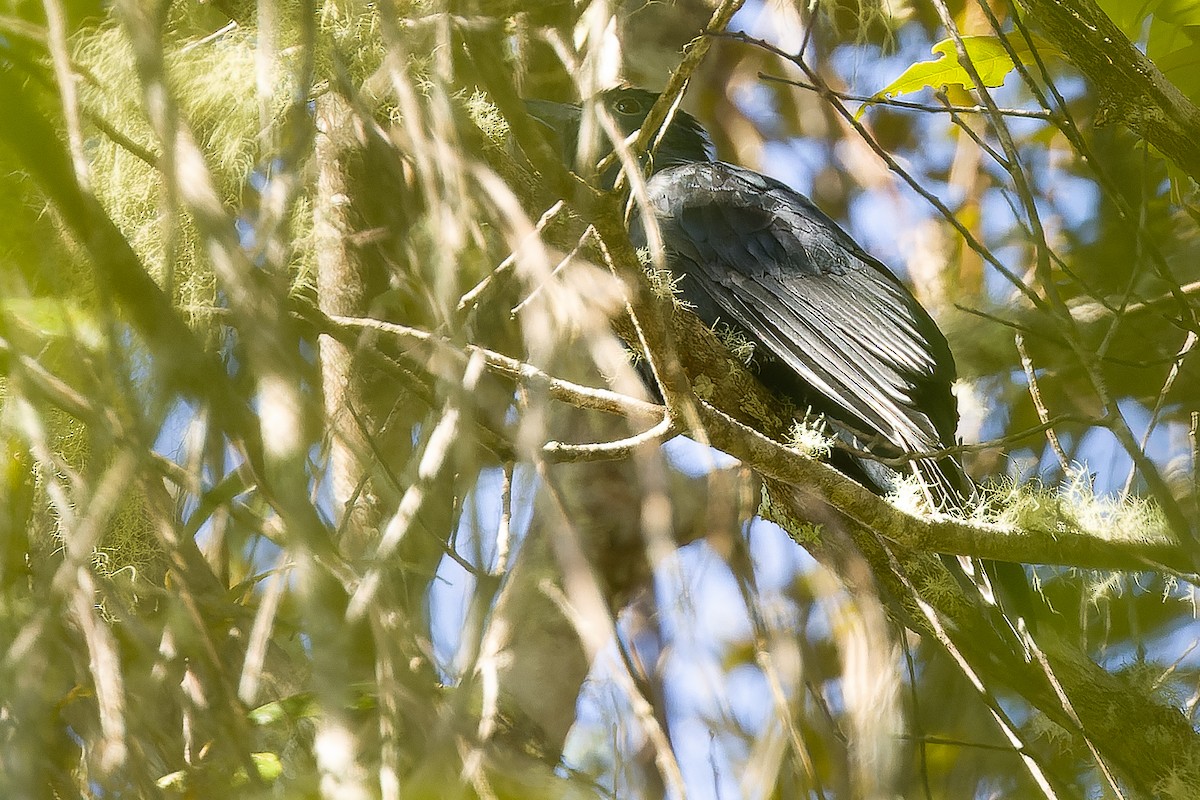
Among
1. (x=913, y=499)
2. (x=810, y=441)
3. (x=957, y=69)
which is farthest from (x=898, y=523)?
(x=957, y=69)

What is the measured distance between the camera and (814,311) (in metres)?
3.10

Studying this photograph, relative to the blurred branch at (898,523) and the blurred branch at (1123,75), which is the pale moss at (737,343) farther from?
the blurred branch at (1123,75)

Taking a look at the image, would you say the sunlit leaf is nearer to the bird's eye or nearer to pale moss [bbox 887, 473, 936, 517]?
pale moss [bbox 887, 473, 936, 517]

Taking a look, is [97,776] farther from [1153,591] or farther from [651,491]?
[1153,591]

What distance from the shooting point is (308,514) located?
0.95 metres

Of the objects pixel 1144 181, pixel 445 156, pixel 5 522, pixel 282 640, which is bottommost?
pixel 282 640

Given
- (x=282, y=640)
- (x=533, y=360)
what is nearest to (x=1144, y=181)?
(x=533, y=360)

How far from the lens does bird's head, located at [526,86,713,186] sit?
10.6 ft

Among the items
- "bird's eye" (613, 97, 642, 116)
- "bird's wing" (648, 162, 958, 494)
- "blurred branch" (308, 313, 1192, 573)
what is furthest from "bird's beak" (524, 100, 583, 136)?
"blurred branch" (308, 313, 1192, 573)

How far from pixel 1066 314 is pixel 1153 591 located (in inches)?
66.7

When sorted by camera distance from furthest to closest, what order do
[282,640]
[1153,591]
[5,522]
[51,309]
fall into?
[1153,591] → [282,640] → [51,309] → [5,522]

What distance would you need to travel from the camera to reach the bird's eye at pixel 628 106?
11.1 feet

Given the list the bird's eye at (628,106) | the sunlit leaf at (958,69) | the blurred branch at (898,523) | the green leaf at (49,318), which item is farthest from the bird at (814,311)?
the green leaf at (49,318)

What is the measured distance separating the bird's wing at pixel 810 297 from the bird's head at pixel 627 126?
20 cm
